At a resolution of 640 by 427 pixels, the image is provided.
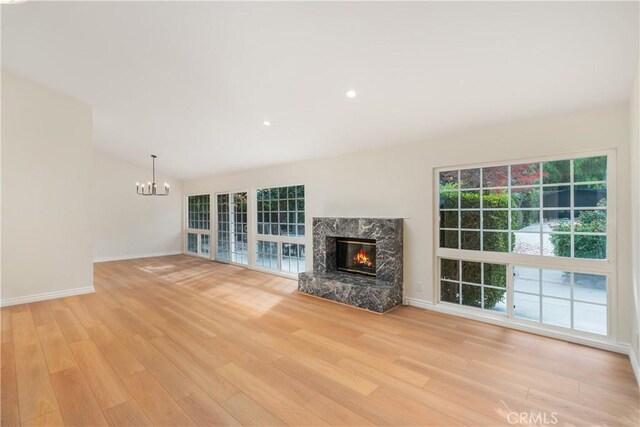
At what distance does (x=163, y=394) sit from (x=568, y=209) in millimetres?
4215

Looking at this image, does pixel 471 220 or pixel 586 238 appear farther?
pixel 471 220

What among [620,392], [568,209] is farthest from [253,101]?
[620,392]

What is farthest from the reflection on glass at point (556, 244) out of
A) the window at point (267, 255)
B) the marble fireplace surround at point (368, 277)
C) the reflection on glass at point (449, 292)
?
the window at point (267, 255)

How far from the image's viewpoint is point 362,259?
15.7 feet

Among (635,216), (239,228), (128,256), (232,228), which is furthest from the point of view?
(128,256)

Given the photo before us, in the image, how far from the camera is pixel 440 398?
7.11 ft

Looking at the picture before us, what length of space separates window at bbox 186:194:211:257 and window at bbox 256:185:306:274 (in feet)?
8.12

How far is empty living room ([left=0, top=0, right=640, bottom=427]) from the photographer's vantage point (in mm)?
2141

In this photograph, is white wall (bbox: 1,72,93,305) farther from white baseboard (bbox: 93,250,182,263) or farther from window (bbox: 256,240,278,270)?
white baseboard (bbox: 93,250,182,263)

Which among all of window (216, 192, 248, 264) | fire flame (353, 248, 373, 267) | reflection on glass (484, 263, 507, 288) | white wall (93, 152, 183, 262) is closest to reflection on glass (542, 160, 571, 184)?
reflection on glass (484, 263, 507, 288)

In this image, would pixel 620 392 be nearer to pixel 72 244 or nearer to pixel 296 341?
pixel 296 341

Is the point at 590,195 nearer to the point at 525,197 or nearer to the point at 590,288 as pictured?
the point at 525,197

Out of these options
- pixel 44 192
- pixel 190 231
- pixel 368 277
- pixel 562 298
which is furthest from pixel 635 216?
pixel 190 231

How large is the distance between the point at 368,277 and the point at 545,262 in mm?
2270
